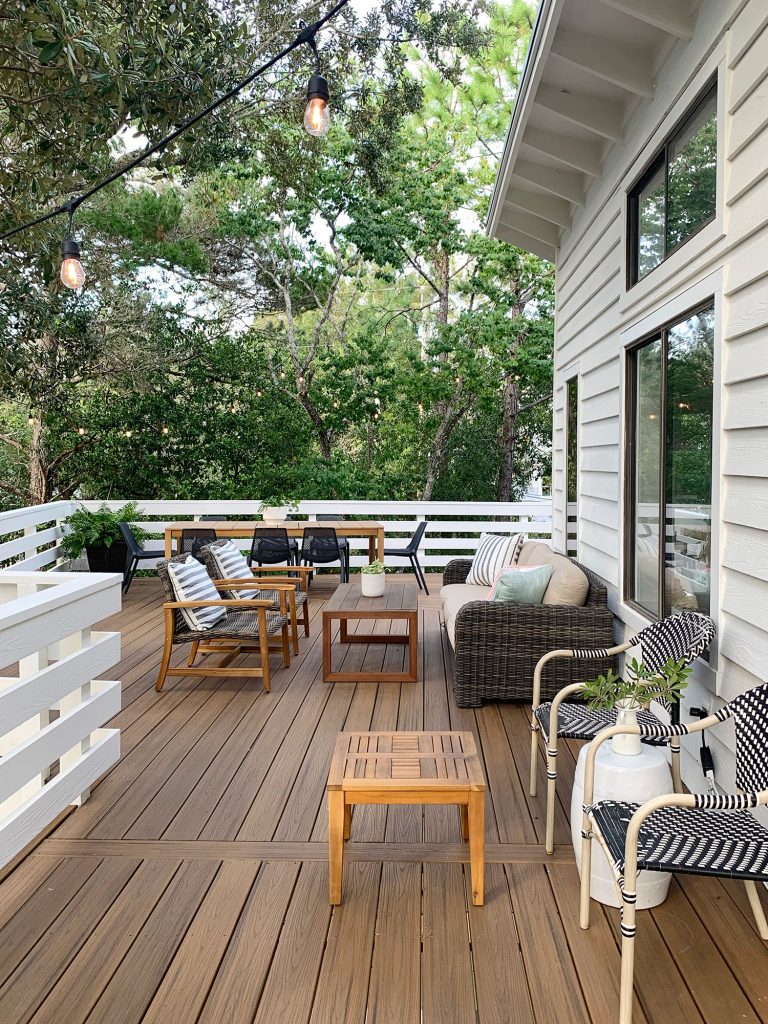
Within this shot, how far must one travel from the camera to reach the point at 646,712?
293 cm

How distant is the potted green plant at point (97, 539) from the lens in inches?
325

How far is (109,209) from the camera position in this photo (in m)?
9.92

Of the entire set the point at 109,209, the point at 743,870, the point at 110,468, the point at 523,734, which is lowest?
the point at 523,734

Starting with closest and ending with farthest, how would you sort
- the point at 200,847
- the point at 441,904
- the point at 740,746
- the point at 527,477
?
the point at 740,746, the point at 441,904, the point at 200,847, the point at 527,477

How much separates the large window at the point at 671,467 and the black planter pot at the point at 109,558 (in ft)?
19.2

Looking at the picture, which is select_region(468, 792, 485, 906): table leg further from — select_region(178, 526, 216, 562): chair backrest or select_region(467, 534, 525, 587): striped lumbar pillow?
select_region(178, 526, 216, 562): chair backrest

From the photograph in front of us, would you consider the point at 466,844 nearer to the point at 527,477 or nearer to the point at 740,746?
the point at 740,746

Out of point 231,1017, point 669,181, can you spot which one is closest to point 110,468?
point 669,181

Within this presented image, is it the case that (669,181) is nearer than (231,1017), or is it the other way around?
(231,1017)

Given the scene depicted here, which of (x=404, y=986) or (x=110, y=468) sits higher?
(x=110, y=468)

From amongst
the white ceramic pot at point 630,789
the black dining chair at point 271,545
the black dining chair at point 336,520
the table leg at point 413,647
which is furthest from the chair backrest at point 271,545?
the white ceramic pot at point 630,789

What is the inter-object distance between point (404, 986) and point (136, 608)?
5966 millimetres

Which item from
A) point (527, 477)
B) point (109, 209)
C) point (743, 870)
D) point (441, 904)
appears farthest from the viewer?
point (527, 477)

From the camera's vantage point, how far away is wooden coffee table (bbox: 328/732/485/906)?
2402 mm
